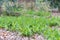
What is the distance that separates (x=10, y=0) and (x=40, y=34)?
8630mm

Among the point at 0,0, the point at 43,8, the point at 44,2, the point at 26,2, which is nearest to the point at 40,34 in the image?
the point at 0,0

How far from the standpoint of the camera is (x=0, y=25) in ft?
25.5

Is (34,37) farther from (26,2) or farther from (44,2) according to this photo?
(26,2)

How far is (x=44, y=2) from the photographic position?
17.1 m

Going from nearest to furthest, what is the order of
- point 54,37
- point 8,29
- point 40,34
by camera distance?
point 54,37, point 40,34, point 8,29

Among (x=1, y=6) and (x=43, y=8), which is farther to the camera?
(x=43, y=8)

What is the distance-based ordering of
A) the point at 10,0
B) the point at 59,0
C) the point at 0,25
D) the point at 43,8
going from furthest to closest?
1. the point at 59,0
2. the point at 43,8
3. the point at 10,0
4. the point at 0,25

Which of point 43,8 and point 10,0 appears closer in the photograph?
point 10,0

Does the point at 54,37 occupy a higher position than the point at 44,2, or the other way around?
the point at 54,37

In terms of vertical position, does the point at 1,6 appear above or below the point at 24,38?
A: below

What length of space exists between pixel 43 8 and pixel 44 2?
1273 millimetres

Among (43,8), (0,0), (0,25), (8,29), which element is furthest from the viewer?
(43,8)

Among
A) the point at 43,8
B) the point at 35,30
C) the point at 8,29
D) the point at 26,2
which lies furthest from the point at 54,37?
the point at 26,2

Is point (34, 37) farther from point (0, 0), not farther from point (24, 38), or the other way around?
point (0, 0)
